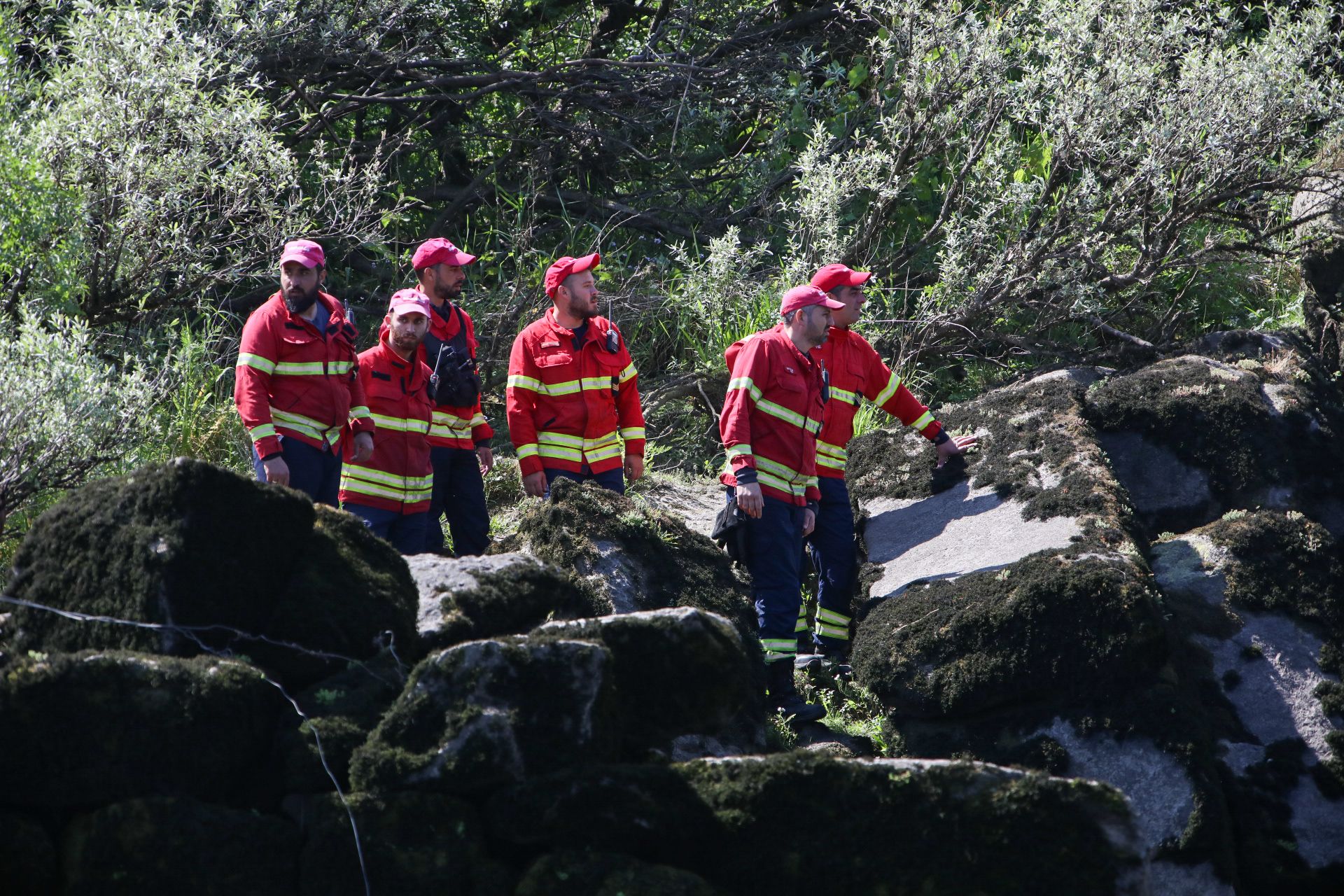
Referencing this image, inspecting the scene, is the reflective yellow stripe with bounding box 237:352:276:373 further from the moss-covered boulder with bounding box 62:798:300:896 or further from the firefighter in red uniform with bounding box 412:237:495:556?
the moss-covered boulder with bounding box 62:798:300:896

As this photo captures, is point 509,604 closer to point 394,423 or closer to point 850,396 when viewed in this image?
point 394,423

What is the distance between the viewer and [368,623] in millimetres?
3664

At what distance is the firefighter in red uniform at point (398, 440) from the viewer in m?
5.65

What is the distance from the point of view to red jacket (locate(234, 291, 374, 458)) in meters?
5.24

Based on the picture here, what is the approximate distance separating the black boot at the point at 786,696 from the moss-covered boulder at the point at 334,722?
2.09 metres

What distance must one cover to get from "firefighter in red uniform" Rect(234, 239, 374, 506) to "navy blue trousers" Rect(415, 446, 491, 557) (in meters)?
0.51

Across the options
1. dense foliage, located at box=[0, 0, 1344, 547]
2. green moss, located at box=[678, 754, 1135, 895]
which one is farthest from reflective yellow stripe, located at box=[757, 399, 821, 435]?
dense foliage, located at box=[0, 0, 1344, 547]

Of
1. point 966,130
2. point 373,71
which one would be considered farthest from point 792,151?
point 373,71

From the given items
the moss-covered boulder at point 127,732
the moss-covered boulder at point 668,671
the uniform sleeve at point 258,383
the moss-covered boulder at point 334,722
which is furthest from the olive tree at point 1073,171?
the moss-covered boulder at point 127,732

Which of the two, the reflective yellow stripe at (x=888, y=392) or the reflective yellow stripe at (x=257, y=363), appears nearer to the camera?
the reflective yellow stripe at (x=257, y=363)

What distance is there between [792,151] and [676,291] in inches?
69.6

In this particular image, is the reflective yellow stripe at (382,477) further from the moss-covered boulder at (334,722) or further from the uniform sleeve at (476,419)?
the moss-covered boulder at (334,722)

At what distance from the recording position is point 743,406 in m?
5.68

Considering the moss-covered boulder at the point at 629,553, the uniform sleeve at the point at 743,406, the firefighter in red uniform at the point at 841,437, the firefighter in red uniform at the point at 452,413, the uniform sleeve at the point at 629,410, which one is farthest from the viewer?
the uniform sleeve at the point at 629,410
